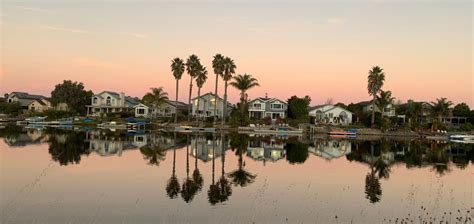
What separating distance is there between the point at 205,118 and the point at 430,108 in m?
50.6

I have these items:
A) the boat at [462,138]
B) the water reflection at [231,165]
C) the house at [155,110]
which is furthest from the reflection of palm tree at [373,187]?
the house at [155,110]

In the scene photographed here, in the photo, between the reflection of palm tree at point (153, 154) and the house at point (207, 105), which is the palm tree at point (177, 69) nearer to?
the house at point (207, 105)

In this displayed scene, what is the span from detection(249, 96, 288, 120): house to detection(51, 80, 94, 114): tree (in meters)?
47.5

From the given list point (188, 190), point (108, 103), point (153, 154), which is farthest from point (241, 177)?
point (108, 103)

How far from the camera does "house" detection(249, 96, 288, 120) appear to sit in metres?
108

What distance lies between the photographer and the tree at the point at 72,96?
122 meters

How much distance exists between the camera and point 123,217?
19031mm

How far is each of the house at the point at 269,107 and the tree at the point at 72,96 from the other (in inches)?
1871

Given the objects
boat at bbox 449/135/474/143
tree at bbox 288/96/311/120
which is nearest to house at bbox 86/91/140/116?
tree at bbox 288/96/311/120

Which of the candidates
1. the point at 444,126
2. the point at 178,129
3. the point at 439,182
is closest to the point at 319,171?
the point at 439,182

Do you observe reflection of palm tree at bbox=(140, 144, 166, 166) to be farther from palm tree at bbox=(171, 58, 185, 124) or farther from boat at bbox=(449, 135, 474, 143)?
boat at bbox=(449, 135, 474, 143)

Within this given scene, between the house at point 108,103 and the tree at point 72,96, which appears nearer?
the house at point 108,103

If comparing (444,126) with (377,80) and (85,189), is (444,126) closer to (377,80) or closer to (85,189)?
(377,80)

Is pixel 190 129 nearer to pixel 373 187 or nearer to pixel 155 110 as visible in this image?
pixel 155 110
